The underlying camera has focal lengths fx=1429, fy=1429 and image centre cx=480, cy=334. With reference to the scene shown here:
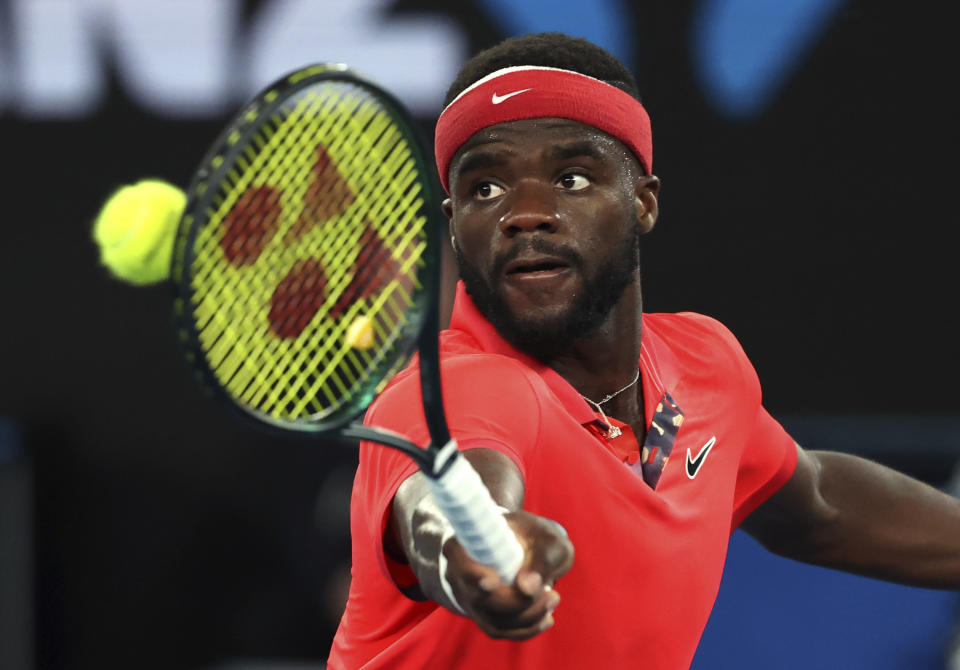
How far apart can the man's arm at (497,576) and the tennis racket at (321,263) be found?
19 millimetres

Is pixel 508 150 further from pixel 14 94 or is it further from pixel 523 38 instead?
pixel 14 94

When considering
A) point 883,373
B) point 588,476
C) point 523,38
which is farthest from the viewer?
point 883,373

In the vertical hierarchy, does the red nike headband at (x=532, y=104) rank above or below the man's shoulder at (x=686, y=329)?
above

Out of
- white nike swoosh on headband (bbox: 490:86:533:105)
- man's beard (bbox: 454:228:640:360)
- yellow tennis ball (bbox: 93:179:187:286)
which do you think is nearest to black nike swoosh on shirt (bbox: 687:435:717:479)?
man's beard (bbox: 454:228:640:360)

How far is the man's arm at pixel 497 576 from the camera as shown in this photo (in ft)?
5.08

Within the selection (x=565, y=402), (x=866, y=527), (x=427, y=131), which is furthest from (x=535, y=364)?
(x=427, y=131)

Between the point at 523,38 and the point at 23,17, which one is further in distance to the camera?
the point at 23,17

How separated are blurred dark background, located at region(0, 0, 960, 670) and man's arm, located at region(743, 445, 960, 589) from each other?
1.48m

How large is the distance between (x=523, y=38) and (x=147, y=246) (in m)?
0.84

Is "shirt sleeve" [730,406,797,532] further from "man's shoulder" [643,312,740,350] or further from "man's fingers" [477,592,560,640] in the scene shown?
"man's fingers" [477,592,560,640]

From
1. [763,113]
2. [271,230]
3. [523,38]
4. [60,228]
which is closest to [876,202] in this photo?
[763,113]

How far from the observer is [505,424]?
6.53 ft

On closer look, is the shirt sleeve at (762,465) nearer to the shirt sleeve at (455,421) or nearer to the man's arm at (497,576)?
the shirt sleeve at (455,421)

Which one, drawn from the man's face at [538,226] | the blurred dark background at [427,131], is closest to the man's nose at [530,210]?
the man's face at [538,226]
